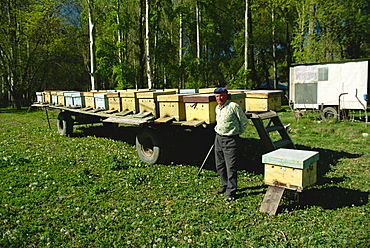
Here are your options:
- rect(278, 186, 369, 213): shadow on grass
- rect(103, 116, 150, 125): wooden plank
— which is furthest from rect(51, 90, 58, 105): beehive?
rect(278, 186, 369, 213): shadow on grass

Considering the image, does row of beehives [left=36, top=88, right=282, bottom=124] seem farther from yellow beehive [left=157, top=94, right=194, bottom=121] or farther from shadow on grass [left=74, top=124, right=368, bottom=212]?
shadow on grass [left=74, top=124, right=368, bottom=212]

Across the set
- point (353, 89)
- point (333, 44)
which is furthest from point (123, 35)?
point (353, 89)

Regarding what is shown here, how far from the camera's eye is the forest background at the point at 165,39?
2336 centimetres

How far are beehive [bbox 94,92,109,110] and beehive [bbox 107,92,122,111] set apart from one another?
0.51ft

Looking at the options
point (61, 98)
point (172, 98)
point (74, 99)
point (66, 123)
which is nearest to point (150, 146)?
point (172, 98)

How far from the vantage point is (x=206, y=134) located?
9867 mm

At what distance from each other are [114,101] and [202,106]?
153 inches

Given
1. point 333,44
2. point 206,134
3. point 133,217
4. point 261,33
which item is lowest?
point 133,217

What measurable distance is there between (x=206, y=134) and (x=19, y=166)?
544 centimetres

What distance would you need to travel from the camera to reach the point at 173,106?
7.55 meters

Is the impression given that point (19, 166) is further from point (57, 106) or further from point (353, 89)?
point (353, 89)

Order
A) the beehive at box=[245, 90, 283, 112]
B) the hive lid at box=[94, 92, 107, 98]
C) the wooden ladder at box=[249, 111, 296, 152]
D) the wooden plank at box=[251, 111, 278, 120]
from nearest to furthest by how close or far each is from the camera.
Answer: the wooden ladder at box=[249, 111, 296, 152], the wooden plank at box=[251, 111, 278, 120], the beehive at box=[245, 90, 283, 112], the hive lid at box=[94, 92, 107, 98]

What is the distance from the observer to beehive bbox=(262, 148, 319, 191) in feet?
16.8

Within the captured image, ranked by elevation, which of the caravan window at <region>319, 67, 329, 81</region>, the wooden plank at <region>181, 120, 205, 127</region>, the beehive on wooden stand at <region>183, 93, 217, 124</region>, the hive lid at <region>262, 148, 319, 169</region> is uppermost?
the caravan window at <region>319, 67, 329, 81</region>
